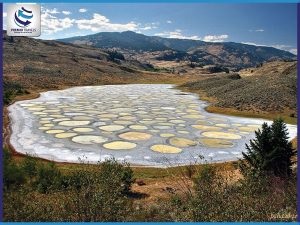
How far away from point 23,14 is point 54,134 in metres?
23.9

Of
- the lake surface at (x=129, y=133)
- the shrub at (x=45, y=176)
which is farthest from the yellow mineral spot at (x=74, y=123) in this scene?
the shrub at (x=45, y=176)

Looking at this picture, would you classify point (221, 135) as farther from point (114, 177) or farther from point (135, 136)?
point (114, 177)

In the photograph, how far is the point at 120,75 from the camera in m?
140

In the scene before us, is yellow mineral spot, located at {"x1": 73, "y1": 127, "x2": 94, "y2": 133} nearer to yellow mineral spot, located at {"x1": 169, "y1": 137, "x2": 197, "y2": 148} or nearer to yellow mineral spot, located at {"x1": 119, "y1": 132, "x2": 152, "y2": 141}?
yellow mineral spot, located at {"x1": 119, "y1": 132, "x2": 152, "y2": 141}

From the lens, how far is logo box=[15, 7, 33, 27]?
10591mm

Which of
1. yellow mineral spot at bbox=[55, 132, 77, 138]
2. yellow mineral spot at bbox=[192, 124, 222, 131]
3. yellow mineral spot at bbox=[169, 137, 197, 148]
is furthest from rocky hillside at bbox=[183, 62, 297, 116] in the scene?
yellow mineral spot at bbox=[55, 132, 77, 138]

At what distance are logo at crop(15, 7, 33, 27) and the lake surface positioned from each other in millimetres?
10806

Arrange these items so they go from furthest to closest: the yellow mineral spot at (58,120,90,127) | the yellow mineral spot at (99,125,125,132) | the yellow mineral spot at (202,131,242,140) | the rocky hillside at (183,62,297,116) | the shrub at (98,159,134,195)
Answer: the rocky hillside at (183,62,297,116)
the yellow mineral spot at (58,120,90,127)
the yellow mineral spot at (99,125,125,132)
the yellow mineral spot at (202,131,242,140)
the shrub at (98,159,134,195)

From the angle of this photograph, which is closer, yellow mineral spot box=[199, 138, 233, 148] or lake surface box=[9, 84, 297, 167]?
lake surface box=[9, 84, 297, 167]

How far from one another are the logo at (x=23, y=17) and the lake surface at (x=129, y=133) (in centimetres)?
1081

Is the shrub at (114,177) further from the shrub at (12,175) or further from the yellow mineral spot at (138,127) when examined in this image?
the yellow mineral spot at (138,127)

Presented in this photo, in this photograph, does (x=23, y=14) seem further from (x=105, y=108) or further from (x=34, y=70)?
(x=34, y=70)

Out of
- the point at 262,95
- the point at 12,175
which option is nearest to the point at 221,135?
the point at 12,175

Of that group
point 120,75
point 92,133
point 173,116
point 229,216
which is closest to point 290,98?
point 173,116
